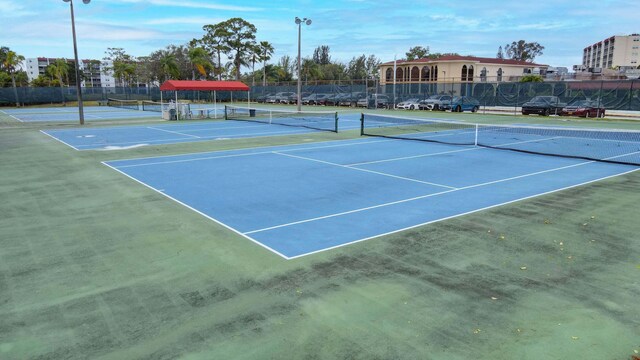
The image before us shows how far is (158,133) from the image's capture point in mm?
27000

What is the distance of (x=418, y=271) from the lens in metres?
6.87

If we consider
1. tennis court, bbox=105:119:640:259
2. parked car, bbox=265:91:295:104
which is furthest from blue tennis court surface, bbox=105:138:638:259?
parked car, bbox=265:91:295:104

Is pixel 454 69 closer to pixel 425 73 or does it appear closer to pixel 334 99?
pixel 425 73

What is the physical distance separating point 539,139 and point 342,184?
48.7 feet

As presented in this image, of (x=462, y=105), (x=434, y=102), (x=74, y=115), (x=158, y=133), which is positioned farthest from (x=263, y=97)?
(x=158, y=133)

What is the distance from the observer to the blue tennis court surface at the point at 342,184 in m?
9.13

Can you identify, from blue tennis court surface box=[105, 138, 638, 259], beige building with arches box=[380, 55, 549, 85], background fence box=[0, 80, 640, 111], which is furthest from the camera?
beige building with arches box=[380, 55, 549, 85]

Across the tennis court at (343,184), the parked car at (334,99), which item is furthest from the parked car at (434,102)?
the tennis court at (343,184)

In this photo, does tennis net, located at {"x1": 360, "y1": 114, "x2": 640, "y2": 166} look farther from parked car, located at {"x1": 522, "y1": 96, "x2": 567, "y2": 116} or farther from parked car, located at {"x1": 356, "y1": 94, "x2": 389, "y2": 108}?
parked car, located at {"x1": 356, "y1": 94, "x2": 389, "y2": 108}

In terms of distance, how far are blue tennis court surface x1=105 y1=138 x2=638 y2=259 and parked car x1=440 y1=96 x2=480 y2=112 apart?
2856cm

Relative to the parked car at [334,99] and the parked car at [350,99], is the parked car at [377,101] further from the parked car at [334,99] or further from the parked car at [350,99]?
the parked car at [334,99]

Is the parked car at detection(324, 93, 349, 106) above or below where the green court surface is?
above

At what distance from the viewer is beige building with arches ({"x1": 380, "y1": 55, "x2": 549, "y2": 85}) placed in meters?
76.4

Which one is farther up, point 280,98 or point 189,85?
point 189,85
